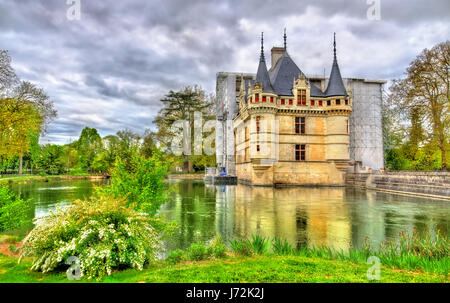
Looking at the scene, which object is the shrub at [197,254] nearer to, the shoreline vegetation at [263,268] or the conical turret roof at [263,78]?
the shoreline vegetation at [263,268]

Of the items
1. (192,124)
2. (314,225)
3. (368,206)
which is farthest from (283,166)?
(192,124)

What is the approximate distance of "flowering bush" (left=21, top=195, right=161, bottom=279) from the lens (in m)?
4.66

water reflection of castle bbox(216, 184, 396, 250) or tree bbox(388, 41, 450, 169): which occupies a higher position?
tree bbox(388, 41, 450, 169)

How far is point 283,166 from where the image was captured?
28125 mm

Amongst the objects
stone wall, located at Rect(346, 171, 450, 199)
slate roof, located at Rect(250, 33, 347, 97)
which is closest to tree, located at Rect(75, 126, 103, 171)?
slate roof, located at Rect(250, 33, 347, 97)

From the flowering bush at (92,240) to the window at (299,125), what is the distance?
83.1ft

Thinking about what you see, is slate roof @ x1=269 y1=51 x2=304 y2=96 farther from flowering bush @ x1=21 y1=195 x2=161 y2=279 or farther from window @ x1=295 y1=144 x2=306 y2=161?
flowering bush @ x1=21 y1=195 x2=161 y2=279

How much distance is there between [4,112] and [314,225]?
26.2 meters

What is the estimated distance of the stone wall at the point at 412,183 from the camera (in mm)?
18345

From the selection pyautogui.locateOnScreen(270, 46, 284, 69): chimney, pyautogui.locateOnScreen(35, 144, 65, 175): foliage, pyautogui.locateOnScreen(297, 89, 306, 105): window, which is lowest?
pyautogui.locateOnScreen(35, 144, 65, 175): foliage

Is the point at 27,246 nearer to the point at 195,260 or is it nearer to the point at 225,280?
the point at 195,260

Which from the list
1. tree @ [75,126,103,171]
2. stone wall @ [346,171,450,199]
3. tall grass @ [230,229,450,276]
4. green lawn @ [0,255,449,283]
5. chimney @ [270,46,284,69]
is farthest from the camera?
tree @ [75,126,103,171]

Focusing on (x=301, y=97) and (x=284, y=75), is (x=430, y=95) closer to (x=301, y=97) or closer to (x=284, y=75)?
(x=301, y=97)

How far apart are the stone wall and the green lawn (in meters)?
17.2
